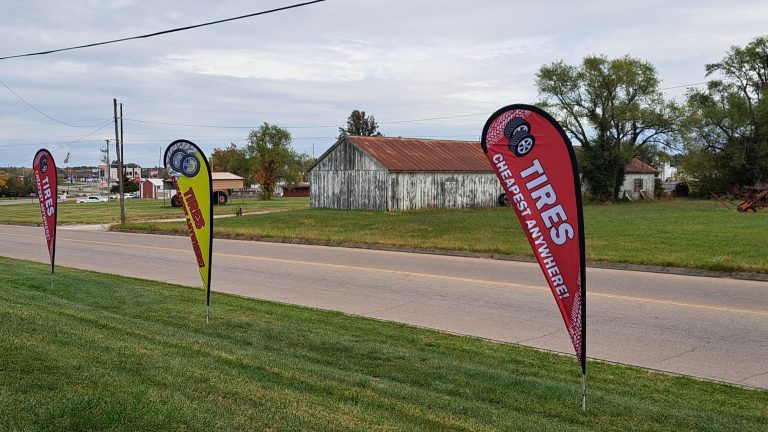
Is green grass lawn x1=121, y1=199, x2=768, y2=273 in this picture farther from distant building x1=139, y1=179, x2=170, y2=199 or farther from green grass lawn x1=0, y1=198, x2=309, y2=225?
distant building x1=139, y1=179, x2=170, y2=199

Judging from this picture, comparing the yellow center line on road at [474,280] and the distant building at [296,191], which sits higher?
the distant building at [296,191]

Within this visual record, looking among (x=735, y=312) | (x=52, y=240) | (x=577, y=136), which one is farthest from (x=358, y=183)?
(x=735, y=312)

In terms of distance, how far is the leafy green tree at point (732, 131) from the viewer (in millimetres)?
57562

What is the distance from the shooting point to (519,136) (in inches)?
214

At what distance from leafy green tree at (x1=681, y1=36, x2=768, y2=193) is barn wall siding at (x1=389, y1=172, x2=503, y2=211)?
18.9m

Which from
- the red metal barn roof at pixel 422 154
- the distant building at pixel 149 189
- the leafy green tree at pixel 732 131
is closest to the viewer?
the red metal barn roof at pixel 422 154

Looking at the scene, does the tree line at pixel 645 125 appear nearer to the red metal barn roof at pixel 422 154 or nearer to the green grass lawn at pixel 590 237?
the red metal barn roof at pixel 422 154

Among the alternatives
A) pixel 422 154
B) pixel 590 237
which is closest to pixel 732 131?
pixel 422 154

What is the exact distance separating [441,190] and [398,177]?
406 cm

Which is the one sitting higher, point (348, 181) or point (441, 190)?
point (348, 181)

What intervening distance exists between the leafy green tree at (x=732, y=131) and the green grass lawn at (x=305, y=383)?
54325 millimetres

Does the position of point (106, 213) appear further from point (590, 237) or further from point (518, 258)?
point (518, 258)

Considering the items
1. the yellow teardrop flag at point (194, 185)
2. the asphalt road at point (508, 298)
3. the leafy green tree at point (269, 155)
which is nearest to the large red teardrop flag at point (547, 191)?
the asphalt road at point (508, 298)

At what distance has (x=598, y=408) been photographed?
566 centimetres
